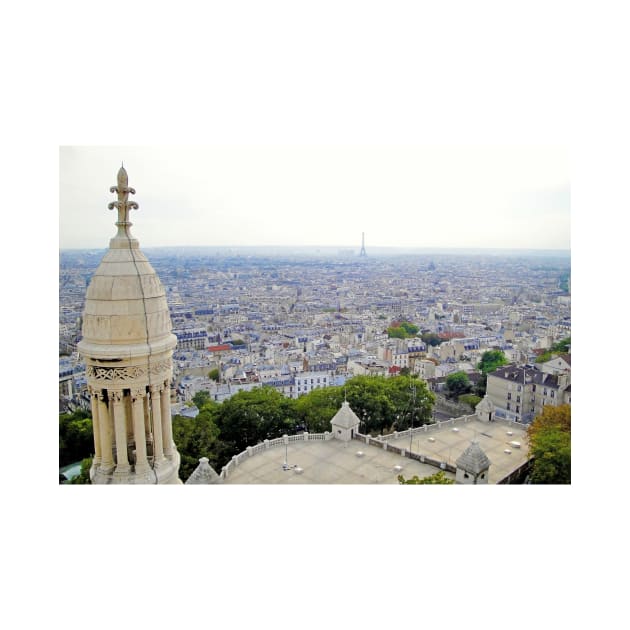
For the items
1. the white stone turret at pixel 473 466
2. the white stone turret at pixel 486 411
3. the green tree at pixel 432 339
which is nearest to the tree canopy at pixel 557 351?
the white stone turret at pixel 486 411

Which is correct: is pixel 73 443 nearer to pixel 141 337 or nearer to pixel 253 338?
pixel 141 337

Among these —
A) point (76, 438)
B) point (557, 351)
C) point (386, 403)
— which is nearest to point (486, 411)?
point (386, 403)

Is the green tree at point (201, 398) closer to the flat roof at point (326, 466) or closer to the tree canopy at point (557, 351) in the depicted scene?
the flat roof at point (326, 466)

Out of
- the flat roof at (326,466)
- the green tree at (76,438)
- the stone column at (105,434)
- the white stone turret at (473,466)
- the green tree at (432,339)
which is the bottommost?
the green tree at (76,438)

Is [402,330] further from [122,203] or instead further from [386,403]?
[122,203]

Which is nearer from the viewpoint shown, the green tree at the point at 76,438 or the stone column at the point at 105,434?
the stone column at the point at 105,434

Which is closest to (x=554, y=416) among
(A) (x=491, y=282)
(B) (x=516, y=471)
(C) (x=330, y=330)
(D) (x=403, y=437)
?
(B) (x=516, y=471)

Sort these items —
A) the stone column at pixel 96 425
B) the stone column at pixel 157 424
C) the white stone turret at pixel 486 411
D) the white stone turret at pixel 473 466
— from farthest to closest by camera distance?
the white stone turret at pixel 486 411 < the white stone turret at pixel 473 466 < the stone column at pixel 157 424 < the stone column at pixel 96 425
